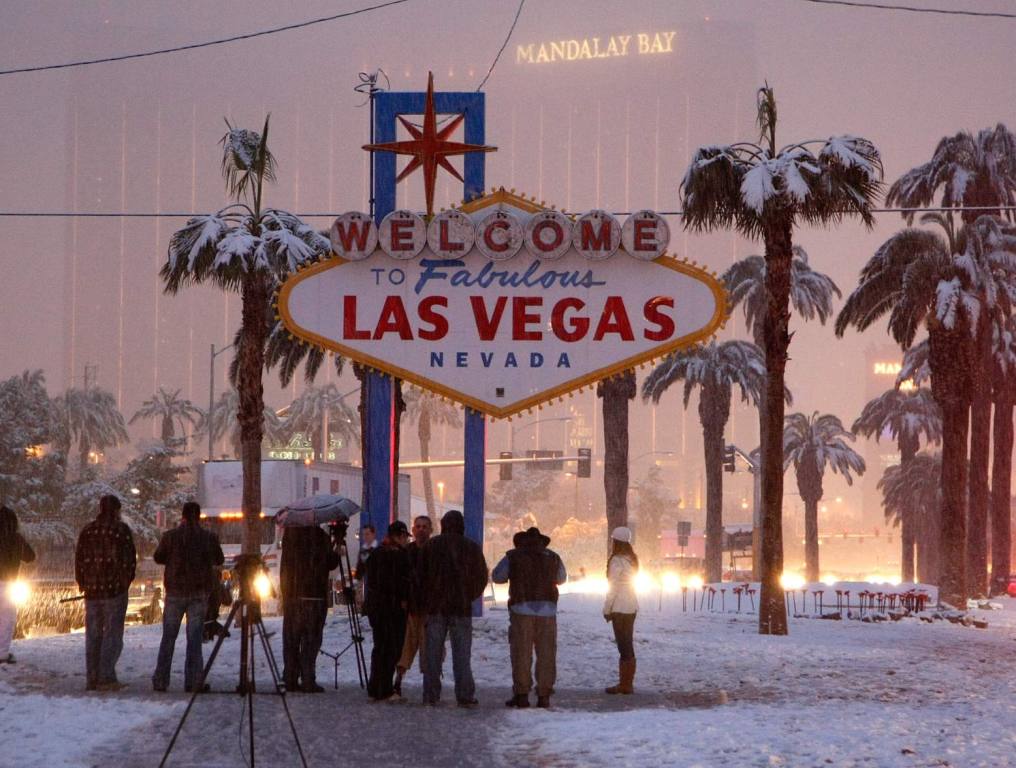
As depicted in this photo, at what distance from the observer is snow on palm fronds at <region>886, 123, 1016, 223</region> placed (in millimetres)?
39469

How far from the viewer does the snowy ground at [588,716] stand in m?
11.8

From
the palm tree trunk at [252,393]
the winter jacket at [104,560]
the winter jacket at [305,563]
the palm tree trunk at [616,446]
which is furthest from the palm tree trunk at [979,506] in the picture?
the winter jacket at [104,560]

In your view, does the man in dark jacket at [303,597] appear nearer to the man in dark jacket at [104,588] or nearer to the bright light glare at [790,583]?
the man in dark jacket at [104,588]

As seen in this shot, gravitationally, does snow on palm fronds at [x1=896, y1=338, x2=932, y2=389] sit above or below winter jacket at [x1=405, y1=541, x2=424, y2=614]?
above

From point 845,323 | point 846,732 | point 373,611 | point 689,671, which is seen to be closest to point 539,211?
point 689,671

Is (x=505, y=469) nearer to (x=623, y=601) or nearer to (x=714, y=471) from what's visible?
(x=714, y=471)

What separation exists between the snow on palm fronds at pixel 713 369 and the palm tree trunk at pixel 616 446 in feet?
39.0

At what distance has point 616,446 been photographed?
4675cm

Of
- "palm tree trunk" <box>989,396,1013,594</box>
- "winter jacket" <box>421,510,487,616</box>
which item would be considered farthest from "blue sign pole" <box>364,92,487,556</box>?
"palm tree trunk" <box>989,396,1013,594</box>

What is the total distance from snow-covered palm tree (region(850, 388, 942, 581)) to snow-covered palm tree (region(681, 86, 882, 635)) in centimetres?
4443

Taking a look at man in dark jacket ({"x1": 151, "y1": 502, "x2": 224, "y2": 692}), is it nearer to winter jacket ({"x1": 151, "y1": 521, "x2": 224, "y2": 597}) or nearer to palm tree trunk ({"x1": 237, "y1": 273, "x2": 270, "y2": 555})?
winter jacket ({"x1": 151, "y1": 521, "x2": 224, "y2": 597})

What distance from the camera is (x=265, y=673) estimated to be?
17844 mm

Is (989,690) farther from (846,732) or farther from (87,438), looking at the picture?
(87,438)

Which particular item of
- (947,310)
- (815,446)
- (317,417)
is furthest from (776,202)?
(317,417)
